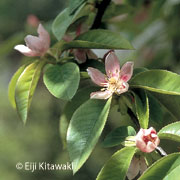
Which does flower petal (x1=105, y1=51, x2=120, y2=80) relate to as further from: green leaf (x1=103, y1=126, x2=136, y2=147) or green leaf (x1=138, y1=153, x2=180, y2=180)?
green leaf (x1=138, y1=153, x2=180, y2=180)

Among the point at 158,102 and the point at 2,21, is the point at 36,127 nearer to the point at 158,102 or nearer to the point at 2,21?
the point at 2,21

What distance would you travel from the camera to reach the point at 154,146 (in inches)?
30.4

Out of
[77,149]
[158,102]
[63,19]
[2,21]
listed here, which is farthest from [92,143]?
[2,21]

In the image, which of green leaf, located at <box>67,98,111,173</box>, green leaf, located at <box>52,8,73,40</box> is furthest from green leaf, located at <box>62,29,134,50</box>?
green leaf, located at <box>67,98,111,173</box>

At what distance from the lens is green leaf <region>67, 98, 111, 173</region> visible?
765mm

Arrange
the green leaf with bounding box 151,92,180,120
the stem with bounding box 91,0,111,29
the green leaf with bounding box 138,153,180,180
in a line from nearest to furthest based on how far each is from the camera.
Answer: the green leaf with bounding box 138,153,180,180, the green leaf with bounding box 151,92,180,120, the stem with bounding box 91,0,111,29

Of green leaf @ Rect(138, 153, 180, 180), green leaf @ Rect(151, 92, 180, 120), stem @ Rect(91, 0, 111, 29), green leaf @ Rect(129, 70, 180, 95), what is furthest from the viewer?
stem @ Rect(91, 0, 111, 29)

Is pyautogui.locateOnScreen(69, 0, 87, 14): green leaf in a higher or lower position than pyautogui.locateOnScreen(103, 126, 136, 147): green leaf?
higher

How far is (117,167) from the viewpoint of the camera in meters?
0.75

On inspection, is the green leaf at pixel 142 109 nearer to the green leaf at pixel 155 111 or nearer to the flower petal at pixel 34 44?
the green leaf at pixel 155 111

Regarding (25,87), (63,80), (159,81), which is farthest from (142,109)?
(25,87)

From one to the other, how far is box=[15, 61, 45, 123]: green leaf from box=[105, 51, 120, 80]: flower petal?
0.54 ft

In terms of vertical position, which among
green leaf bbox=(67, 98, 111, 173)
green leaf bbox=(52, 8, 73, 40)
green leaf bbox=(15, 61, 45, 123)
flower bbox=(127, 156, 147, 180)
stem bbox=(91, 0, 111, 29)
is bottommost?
flower bbox=(127, 156, 147, 180)

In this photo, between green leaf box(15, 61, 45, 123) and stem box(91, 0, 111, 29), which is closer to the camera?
green leaf box(15, 61, 45, 123)
